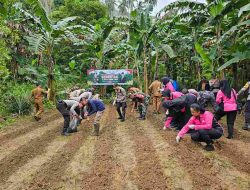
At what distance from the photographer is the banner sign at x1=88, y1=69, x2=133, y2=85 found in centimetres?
1800

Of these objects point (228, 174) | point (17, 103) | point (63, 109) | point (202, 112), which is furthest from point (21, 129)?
point (228, 174)

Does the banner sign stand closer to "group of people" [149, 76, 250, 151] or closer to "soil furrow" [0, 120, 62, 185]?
"group of people" [149, 76, 250, 151]

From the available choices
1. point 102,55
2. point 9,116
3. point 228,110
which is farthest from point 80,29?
point 228,110

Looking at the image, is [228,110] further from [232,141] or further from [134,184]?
[134,184]

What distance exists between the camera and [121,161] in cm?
705

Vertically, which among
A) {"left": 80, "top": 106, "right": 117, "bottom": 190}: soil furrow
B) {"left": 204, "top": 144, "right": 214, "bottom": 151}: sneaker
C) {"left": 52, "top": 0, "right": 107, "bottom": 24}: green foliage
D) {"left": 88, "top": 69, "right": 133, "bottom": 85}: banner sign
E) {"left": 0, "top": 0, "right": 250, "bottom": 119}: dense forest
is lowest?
{"left": 80, "top": 106, "right": 117, "bottom": 190}: soil furrow

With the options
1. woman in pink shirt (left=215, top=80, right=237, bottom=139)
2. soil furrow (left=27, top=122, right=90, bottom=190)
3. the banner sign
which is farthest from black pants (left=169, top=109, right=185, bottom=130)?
the banner sign

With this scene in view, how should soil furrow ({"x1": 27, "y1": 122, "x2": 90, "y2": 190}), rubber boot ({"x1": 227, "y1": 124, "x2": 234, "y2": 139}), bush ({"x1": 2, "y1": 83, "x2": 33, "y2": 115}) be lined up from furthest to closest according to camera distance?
bush ({"x1": 2, "y1": 83, "x2": 33, "y2": 115})
rubber boot ({"x1": 227, "y1": 124, "x2": 234, "y2": 139})
soil furrow ({"x1": 27, "y1": 122, "x2": 90, "y2": 190})

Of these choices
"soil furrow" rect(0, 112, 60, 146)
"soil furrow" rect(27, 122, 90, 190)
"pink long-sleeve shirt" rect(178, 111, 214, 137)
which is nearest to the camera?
"soil furrow" rect(27, 122, 90, 190)

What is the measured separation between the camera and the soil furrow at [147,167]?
5.70 metres

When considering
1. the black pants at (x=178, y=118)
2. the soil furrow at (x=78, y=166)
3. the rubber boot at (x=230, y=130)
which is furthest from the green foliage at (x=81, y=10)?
the rubber boot at (x=230, y=130)

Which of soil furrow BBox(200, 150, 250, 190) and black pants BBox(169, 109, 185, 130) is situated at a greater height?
black pants BBox(169, 109, 185, 130)

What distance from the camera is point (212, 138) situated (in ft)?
24.8

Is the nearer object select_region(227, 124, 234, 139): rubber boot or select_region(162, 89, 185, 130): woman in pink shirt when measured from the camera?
select_region(227, 124, 234, 139): rubber boot
